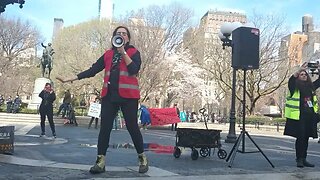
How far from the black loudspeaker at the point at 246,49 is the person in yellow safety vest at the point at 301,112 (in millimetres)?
1836

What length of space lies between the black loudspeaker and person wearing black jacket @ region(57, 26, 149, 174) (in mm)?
4264

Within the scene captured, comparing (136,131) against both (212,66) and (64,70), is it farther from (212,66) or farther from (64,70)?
(64,70)

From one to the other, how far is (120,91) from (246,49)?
15.6 ft

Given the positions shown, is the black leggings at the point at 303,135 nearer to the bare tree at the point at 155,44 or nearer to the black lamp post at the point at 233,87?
the black lamp post at the point at 233,87

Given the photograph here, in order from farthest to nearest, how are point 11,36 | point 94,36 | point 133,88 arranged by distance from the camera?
point 11,36 → point 94,36 → point 133,88

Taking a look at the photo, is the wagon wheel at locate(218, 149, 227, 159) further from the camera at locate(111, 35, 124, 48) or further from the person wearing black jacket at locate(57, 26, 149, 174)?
the camera at locate(111, 35, 124, 48)

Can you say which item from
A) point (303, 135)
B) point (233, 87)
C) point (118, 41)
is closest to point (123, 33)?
point (118, 41)

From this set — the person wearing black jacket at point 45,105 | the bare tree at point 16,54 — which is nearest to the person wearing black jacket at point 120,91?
the person wearing black jacket at point 45,105

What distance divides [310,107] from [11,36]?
54.1 meters

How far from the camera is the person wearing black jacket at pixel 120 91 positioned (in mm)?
5766

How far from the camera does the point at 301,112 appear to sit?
7.63 metres

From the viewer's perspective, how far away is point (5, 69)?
2249 inches

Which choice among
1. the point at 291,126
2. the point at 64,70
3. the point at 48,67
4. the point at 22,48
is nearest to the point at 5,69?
the point at 22,48

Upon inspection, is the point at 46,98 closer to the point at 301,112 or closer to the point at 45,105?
the point at 45,105
